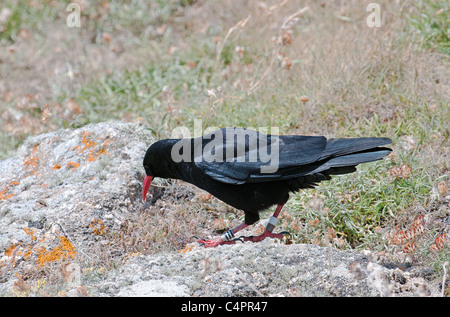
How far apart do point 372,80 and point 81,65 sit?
398 cm

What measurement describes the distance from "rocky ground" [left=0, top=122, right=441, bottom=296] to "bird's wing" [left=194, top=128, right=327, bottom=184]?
56 centimetres

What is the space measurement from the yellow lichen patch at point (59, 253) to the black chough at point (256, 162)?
0.91 m

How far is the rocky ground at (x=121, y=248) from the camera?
10.2ft

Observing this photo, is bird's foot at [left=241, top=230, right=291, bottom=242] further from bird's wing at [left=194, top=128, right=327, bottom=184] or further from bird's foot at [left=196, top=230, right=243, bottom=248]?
bird's wing at [left=194, top=128, right=327, bottom=184]

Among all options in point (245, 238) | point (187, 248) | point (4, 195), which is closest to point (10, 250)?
point (4, 195)

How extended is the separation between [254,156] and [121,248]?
4.14ft

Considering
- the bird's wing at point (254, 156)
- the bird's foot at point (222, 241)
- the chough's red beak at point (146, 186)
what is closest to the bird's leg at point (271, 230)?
the bird's foot at point (222, 241)

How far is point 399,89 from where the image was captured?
5.62 metres

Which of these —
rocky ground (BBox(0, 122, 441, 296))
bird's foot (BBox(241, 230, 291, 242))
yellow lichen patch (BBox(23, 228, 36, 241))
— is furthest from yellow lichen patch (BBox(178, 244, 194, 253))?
yellow lichen patch (BBox(23, 228, 36, 241))

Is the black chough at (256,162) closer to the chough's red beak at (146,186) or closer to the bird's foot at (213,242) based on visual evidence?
the bird's foot at (213,242)

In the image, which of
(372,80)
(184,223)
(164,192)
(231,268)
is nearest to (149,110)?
(164,192)

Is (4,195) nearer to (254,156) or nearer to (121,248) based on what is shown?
(121,248)

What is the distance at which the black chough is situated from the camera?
12.4 ft
